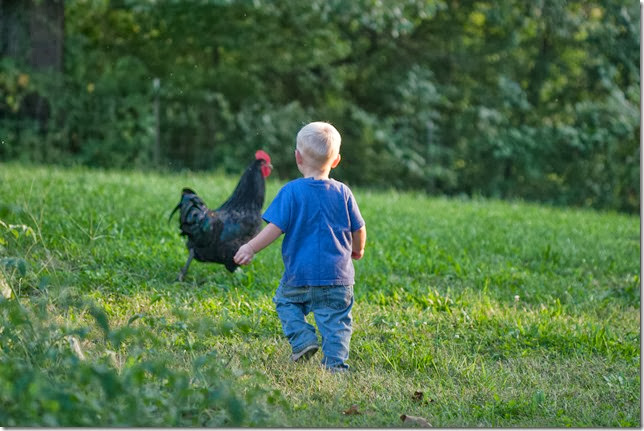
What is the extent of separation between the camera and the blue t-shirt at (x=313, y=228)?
4414mm

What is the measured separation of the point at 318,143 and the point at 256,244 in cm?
61

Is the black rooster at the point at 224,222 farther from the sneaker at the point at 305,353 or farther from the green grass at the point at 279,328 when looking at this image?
the sneaker at the point at 305,353

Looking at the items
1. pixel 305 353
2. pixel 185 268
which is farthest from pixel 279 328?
pixel 185 268

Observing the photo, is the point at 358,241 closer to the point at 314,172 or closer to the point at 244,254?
the point at 314,172

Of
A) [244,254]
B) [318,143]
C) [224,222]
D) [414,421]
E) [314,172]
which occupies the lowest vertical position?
[414,421]

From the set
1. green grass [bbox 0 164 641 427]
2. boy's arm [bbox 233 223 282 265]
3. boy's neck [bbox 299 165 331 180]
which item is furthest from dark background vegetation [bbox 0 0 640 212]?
boy's arm [bbox 233 223 282 265]

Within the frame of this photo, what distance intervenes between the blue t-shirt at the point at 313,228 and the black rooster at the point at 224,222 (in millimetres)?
1506

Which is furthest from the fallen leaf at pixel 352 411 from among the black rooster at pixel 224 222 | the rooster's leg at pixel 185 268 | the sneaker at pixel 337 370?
the rooster's leg at pixel 185 268

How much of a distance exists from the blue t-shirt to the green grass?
1.53ft

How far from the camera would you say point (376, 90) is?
16141 mm

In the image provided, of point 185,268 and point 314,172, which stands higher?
point 314,172

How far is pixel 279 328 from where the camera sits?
5.26 metres

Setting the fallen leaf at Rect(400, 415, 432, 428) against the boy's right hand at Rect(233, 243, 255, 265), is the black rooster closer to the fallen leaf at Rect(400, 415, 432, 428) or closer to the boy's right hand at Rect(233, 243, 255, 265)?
the boy's right hand at Rect(233, 243, 255, 265)

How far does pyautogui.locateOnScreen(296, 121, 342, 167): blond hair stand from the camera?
4.35 meters
